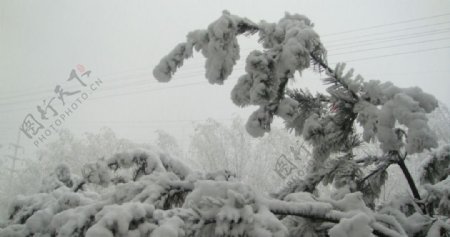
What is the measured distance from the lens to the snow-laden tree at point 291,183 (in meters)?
0.94

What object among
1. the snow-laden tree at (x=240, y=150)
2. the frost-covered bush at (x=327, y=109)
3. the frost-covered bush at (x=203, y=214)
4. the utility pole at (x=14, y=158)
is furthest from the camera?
the utility pole at (x=14, y=158)

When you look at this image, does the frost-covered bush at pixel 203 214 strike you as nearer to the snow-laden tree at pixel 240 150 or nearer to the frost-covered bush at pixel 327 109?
the frost-covered bush at pixel 327 109

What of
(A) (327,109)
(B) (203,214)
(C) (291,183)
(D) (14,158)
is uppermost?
(D) (14,158)

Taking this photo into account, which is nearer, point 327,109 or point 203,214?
point 203,214

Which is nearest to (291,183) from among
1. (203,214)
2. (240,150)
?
(203,214)

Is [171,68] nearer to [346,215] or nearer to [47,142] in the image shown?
[346,215]

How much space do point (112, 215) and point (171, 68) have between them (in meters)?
0.81

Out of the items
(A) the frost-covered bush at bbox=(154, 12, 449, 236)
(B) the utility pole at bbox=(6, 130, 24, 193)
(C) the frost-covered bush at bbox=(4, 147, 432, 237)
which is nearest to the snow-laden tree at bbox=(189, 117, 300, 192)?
(B) the utility pole at bbox=(6, 130, 24, 193)

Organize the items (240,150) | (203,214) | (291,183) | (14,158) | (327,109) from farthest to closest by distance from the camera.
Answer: (14,158) → (240,150) → (291,183) → (327,109) → (203,214)

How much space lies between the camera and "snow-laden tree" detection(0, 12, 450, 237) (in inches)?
36.9

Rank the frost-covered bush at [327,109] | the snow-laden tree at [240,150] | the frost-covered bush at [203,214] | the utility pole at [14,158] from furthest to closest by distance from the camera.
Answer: the utility pole at [14,158], the snow-laden tree at [240,150], the frost-covered bush at [327,109], the frost-covered bush at [203,214]

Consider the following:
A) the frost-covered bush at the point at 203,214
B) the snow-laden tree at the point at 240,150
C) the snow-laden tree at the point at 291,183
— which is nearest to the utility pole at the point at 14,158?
the snow-laden tree at the point at 240,150

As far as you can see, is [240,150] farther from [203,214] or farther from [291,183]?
[203,214]

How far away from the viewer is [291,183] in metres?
1.74
